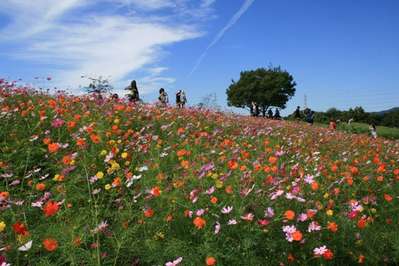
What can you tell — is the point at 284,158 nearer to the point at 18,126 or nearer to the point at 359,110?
the point at 18,126

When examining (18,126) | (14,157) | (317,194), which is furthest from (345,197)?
(18,126)

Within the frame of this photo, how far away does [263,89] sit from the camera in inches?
2489

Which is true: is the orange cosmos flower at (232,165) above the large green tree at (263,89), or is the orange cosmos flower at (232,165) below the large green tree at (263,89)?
below

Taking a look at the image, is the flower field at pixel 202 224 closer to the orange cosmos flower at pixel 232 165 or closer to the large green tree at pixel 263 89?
the orange cosmos flower at pixel 232 165

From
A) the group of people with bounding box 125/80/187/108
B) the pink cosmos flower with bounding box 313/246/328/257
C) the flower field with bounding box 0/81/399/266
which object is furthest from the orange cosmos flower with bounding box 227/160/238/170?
the group of people with bounding box 125/80/187/108

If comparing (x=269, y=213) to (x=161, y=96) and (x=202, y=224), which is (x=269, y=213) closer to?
(x=202, y=224)

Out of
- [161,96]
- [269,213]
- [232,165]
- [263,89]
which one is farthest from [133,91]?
[263,89]

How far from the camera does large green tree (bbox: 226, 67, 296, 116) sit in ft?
205

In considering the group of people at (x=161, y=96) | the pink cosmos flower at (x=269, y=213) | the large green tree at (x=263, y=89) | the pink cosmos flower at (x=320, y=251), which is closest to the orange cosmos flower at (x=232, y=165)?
the pink cosmos flower at (x=269, y=213)

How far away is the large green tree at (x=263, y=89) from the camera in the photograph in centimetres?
6253

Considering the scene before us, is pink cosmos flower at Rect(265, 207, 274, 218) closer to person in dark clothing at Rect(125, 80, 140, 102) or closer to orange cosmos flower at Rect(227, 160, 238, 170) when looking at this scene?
orange cosmos flower at Rect(227, 160, 238, 170)

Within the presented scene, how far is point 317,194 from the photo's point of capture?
13.8 ft

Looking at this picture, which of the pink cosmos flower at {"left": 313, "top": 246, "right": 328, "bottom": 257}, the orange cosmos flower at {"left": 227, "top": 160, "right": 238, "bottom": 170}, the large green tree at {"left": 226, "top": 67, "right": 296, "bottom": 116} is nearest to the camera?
the pink cosmos flower at {"left": 313, "top": 246, "right": 328, "bottom": 257}

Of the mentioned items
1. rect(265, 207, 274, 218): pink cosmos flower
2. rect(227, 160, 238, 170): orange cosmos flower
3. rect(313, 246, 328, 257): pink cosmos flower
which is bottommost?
rect(313, 246, 328, 257): pink cosmos flower
